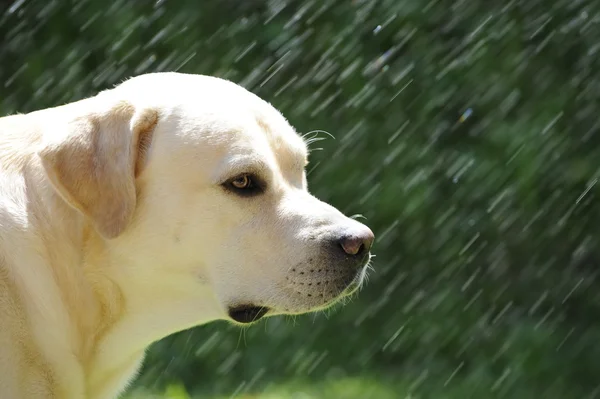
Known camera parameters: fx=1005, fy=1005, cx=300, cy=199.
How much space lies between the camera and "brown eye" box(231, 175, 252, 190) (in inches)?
125

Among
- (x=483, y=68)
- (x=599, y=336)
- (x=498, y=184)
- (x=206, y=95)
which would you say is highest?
(x=206, y=95)

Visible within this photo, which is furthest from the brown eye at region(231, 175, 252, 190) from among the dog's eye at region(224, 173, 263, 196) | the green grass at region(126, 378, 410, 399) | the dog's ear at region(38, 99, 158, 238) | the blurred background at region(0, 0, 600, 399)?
the blurred background at region(0, 0, 600, 399)

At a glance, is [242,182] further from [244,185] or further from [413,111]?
[413,111]

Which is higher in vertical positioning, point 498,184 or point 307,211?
point 307,211

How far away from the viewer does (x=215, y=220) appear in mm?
3162

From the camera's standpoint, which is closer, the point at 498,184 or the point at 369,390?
the point at 369,390

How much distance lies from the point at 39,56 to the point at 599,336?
12.8 feet

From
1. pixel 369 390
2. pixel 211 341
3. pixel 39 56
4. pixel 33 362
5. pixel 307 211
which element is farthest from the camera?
pixel 39 56

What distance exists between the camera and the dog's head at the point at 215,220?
3.14 metres

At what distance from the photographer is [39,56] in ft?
20.7

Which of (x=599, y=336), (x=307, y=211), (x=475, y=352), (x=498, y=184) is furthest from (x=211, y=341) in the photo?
(x=307, y=211)

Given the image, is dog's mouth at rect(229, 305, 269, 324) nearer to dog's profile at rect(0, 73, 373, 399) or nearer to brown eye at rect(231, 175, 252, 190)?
dog's profile at rect(0, 73, 373, 399)

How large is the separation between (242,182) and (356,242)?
1.34ft

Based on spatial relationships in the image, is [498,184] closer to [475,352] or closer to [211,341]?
[475,352]
